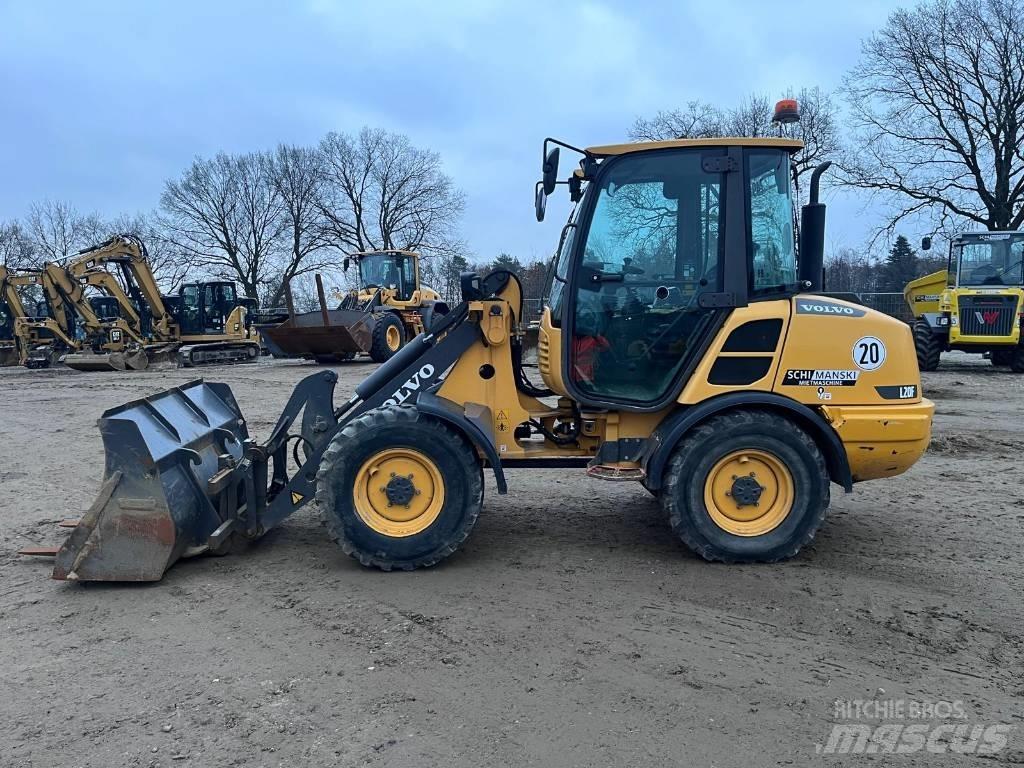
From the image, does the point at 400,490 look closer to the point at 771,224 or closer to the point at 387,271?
the point at 771,224

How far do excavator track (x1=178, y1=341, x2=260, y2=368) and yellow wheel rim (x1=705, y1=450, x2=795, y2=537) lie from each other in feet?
68.5

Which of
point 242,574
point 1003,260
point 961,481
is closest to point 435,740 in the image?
point 242,574

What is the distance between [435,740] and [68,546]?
2522 mm

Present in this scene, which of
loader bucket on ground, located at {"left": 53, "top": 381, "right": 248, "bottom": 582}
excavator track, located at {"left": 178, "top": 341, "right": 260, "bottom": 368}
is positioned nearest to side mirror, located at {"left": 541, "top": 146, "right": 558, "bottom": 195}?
loader bucket on ground, located at {"left": 53, "top": 381, "right": 248, "bottom": 582}

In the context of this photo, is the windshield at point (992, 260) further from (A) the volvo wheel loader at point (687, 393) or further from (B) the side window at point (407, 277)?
(B) the side window at point (407, 277)

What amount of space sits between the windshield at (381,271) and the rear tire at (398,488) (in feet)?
58.7

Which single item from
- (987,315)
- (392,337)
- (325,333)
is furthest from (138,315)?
(987,315)

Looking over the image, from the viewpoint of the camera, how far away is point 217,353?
23.1 meters

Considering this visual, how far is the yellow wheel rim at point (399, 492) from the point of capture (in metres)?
4.33

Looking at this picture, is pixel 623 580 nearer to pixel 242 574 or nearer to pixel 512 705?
pixel 512 705

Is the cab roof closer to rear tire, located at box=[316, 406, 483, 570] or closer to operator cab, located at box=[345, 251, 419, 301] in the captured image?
rear tire, located at box=[316, 406, 483, 570]

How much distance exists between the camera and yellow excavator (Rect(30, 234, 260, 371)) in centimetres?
2147

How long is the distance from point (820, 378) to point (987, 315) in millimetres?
13629

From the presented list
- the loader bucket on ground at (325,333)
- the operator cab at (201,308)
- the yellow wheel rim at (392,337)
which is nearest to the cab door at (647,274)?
the loader bucket on ground at (325,333)
